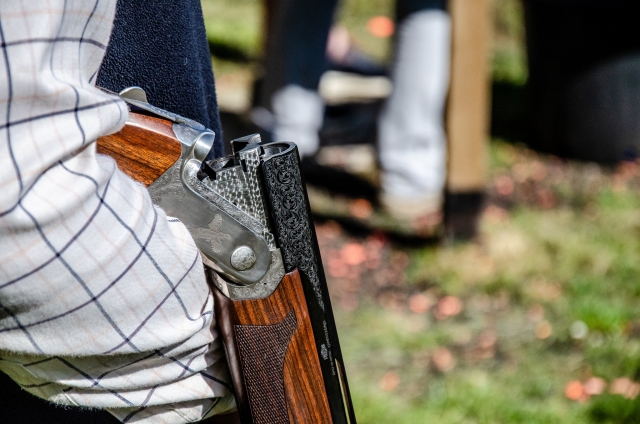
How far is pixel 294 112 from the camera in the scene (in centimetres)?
341

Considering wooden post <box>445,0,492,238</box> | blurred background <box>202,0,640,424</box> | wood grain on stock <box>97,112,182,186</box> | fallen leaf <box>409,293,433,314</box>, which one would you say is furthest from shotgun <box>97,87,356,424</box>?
wooden post <box>445,0,492,238</box>

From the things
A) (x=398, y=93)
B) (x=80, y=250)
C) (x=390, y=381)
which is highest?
(x=80, y=250)

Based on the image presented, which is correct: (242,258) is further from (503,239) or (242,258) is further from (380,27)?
(380,27)

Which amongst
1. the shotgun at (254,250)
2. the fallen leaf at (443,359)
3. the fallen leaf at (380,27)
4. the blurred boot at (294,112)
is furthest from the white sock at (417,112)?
the fallen leaf at (380,27)

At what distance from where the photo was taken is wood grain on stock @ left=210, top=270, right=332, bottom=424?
0.82 m

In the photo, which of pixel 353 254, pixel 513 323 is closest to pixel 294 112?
pixel 353 254

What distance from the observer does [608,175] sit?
159 inches

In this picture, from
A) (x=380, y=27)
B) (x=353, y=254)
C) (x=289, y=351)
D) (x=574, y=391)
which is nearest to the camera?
(x=289, y=351)

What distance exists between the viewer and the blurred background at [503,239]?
2424mm

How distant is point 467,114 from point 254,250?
2377 millimetres

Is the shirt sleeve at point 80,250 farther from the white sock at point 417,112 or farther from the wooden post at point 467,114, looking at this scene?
the white sock at point 417,112

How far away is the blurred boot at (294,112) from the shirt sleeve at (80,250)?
267 cm

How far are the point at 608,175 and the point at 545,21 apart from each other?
104 cm

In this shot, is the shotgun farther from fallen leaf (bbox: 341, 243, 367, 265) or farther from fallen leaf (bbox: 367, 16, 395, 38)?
fallen leaf (bbox: 367, 16, 395, 38)
